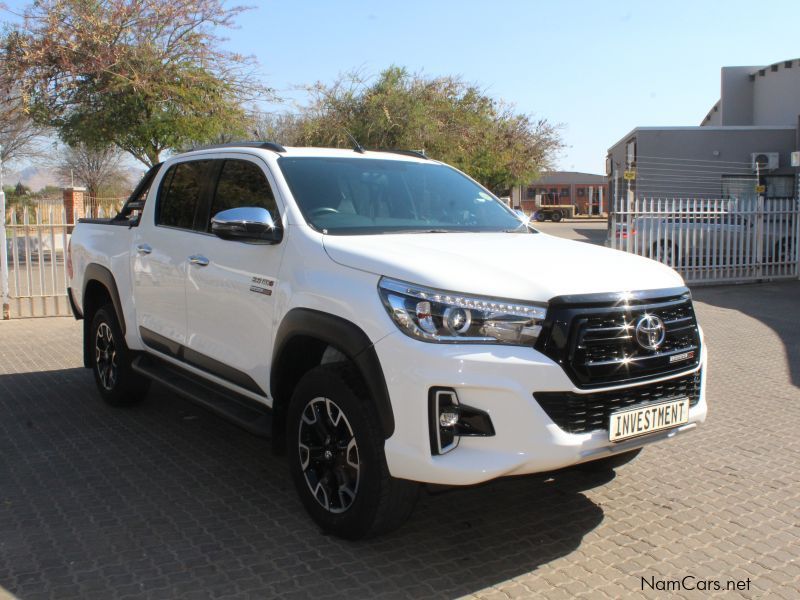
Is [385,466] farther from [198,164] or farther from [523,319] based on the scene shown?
[198,164]

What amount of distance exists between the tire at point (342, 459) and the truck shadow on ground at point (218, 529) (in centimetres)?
20

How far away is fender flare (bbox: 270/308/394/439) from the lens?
132 inches

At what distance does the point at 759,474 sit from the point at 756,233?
1240cm

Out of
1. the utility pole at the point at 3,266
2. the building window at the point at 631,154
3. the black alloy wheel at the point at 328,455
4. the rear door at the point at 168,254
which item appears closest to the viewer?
the black alloy wheel at the point at 328,455

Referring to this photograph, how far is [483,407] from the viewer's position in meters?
3.20

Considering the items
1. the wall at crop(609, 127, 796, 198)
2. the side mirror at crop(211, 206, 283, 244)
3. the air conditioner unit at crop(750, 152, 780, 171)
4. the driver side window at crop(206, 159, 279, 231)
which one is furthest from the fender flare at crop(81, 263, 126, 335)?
the air conditioner unit at crop(750, 152, 780, 171)

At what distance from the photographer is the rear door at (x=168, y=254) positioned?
5.13 metres

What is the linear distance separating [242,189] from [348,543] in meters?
2.24

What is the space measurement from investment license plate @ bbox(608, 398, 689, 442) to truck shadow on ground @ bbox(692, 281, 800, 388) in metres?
4.32

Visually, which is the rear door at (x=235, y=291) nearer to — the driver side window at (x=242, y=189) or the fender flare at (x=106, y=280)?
the driver side window at (x=242, y=189)

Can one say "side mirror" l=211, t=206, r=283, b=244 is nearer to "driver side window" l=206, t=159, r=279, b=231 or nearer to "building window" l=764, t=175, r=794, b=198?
"driver side window" l=206, t=159, r=279, b=231

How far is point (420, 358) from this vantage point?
3205mm

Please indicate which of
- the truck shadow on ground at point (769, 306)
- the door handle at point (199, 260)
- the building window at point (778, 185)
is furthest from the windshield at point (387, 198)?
the building window at point (778, 185)

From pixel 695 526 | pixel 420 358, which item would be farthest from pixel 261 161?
pixel 695 526
